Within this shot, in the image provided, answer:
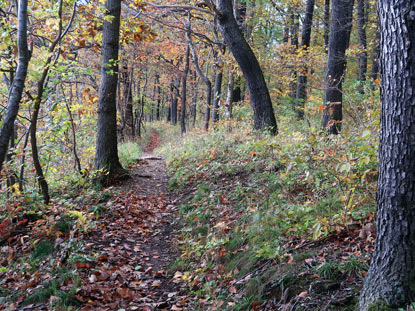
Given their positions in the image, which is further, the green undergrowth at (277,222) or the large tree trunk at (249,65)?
the large tree trunk at (249,65)

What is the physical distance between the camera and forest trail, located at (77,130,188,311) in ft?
12.5

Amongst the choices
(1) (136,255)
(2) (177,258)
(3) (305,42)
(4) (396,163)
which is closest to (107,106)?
(1) (136,255)

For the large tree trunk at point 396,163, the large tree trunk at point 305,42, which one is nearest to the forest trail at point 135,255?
the large tree trunk at point 396,163

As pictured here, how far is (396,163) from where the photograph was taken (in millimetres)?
2125

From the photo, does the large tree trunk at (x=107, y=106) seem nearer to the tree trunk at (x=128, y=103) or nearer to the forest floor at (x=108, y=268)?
the forest floor at (x=108, y=268)

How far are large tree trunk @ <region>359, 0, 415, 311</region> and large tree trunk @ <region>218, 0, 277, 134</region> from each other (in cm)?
687

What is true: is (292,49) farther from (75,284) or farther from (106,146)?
(75,284)

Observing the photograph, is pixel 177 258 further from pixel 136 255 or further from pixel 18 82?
pixel 18 82

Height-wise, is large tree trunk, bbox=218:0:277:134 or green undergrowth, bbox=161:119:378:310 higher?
large tree trunk, bbox=218:0:277:134

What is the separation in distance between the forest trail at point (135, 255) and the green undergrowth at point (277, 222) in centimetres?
32

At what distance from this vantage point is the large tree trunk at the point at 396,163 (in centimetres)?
205

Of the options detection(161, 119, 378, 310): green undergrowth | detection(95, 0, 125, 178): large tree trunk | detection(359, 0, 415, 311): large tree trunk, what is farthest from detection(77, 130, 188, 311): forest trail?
detection(359, 0, 415, 311): large tree trunk

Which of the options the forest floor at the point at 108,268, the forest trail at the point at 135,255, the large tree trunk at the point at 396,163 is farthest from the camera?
the forest trail at the point at 135,255

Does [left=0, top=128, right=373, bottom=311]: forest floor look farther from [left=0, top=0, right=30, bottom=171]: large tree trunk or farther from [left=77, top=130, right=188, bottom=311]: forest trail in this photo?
[left=0, top=0, right=30, bottom=171]: large tree trunk
